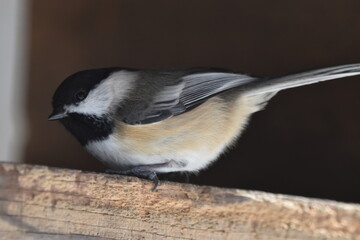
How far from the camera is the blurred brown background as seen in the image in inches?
73.9

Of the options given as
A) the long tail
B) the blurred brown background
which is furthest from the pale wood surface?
the blurred brown background

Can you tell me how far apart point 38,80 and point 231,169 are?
763 mm

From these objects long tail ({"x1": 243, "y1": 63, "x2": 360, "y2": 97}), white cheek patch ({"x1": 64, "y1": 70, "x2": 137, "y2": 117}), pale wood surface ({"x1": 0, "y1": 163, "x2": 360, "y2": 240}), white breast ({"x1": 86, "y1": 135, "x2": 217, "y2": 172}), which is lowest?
white breast ({"x1": 86, "y1": 135, "x2": 217, "y2": 172})

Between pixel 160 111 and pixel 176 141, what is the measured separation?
90 millimetres

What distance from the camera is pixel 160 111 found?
1.49 metres

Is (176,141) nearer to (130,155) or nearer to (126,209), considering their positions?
(130,155)

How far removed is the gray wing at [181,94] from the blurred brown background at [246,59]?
0.41m

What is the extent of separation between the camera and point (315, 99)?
1923mm

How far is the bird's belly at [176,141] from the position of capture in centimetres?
143

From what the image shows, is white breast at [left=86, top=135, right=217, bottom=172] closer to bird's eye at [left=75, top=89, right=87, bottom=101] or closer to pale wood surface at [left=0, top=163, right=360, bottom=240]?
bird's eye at [left=75, top=89, right=87, bottom=101]

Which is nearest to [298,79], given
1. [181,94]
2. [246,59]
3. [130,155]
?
[181,94]

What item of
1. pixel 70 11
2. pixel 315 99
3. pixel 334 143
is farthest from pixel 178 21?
pixel 334 143

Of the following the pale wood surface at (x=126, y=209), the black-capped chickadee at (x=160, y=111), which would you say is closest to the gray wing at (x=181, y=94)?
the black-capped chickadee at (x=160, y=111)

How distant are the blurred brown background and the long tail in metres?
0.36
